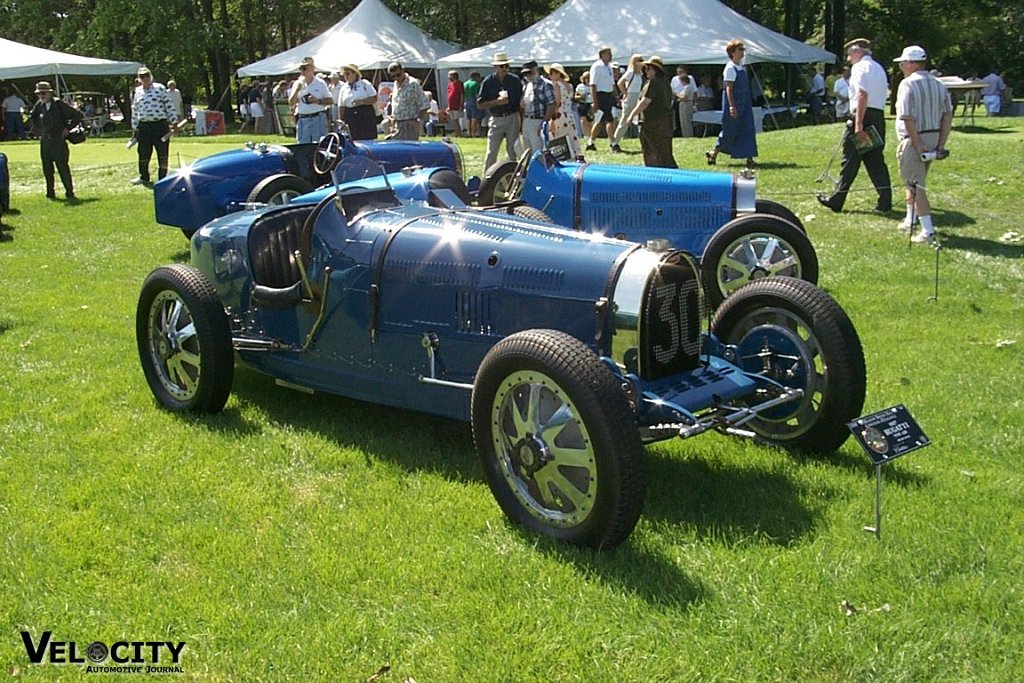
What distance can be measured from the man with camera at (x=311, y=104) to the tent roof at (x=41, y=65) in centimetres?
1897

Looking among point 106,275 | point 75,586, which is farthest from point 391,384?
point 106,275

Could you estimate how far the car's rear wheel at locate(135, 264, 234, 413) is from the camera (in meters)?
5.80

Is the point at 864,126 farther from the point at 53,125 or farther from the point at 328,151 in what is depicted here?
the point at 53,125

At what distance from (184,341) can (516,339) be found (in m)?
2.67

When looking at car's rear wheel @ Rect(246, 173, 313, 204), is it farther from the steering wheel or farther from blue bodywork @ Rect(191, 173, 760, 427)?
blue bodywork @ Rect(191, 173, 760, 427)

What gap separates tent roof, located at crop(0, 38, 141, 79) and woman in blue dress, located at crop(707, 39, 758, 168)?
23131 millimetres

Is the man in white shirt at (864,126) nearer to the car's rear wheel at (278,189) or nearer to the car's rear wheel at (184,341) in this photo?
the car's rear wheel at (278,189)

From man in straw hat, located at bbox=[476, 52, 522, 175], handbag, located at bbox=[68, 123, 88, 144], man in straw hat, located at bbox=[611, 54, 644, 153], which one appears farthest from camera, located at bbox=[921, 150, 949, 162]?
handbag, located at bbox=[68, 123, 88, 144]

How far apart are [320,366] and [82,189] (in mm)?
13871

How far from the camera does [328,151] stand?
8.87m

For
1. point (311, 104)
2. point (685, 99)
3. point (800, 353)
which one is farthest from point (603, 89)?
point (800, 353)

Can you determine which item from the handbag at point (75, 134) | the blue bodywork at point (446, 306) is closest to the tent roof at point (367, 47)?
the handbag at point (75, 134)

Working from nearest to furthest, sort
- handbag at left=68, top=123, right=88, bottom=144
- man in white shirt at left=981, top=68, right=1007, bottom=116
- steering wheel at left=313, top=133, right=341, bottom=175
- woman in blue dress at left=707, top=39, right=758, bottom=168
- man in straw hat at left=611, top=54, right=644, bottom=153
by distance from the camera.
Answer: steering wheel at left=313, top=133, right=341, bottom=175
woman in blue dress at left=707, top=39, right=758, bottom=168
handbag at left=68, top=123, right=88, bottom=144
man in straw hat at left=611, top=54, right=644, bottom=153
man in white shirt at left=981, top=68, right=1007, bottom=116

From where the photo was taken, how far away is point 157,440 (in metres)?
5.70
